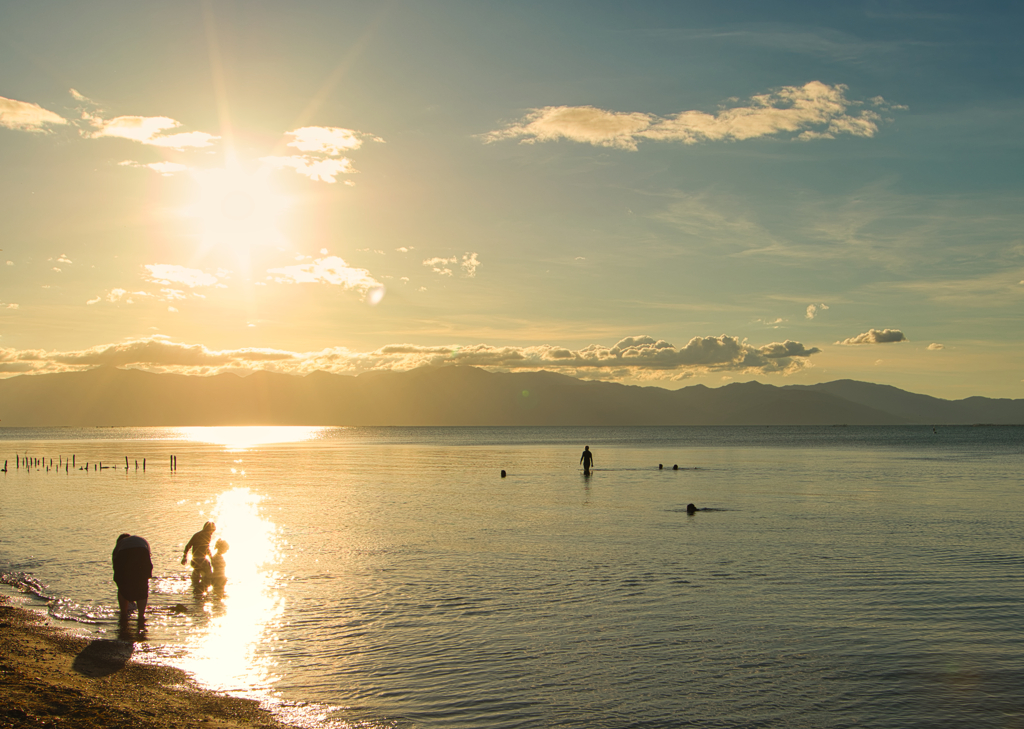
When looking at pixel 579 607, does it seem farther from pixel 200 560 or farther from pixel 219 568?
pixel 219 568

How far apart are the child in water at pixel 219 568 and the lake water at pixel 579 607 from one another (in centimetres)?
49

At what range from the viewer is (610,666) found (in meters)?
13.8

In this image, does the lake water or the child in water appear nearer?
the lake water

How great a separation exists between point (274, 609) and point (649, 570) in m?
11.0

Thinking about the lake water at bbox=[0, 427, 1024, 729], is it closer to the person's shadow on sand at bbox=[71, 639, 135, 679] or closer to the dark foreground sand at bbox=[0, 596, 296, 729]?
the person's shadow on sand at bbox=[71, 639, 135, 679]

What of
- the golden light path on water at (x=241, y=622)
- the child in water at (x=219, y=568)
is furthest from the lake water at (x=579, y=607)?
the child in water at (x=219, y=568)

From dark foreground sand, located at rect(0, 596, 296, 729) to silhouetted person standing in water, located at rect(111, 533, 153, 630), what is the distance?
5.23 feet

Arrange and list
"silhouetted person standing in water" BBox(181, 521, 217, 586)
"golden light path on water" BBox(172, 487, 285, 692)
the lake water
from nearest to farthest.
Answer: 1. the lake water
2. "golden light path on water" BBox(172, 487, 285, 692)
3. "silhouetted person standing in water" BBox(181, 521, 217, 586)

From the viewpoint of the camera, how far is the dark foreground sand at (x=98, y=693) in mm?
10727

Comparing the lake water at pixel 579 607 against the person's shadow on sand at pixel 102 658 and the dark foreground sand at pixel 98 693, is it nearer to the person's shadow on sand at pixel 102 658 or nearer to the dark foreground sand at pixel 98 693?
the person's shadow on sand at pixel 102 658

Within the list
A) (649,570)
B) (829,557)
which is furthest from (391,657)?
(829,557)

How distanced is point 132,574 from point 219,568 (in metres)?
5.45

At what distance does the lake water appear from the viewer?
12242 millimetres

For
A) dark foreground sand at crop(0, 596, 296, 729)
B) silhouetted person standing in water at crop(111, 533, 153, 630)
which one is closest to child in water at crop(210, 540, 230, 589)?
silhouetted person standing in water at crop(111, 533, 153, 630)
